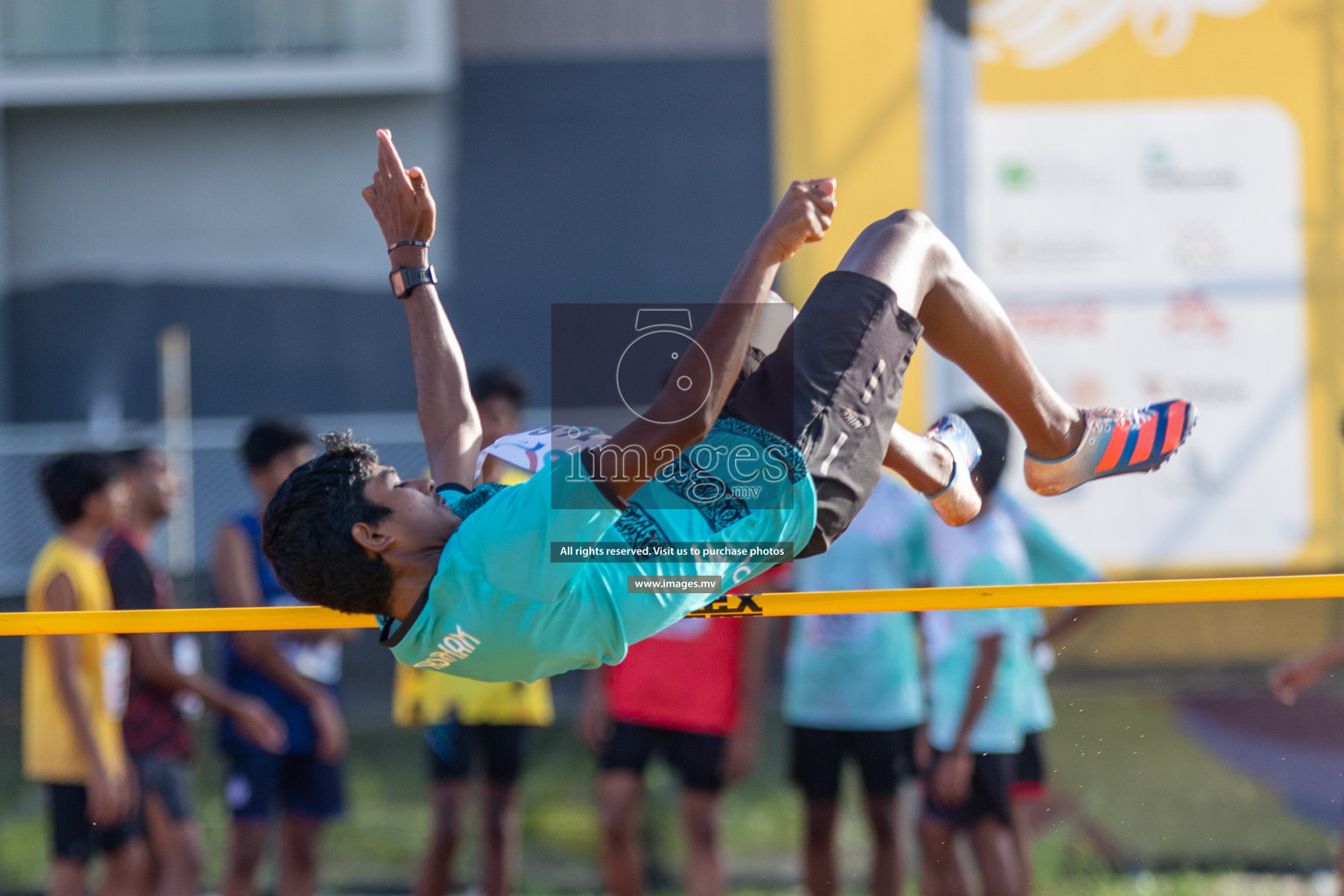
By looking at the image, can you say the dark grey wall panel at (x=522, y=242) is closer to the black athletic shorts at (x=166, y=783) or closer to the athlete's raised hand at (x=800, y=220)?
the black athletic shorts at (x=166, y=783)

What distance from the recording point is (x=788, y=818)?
5.75m

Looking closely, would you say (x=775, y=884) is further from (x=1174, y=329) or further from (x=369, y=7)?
(x=369, y=7)

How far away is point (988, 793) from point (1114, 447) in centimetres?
159

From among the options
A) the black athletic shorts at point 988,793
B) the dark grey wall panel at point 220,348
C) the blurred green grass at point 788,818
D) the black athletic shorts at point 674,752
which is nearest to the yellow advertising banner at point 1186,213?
the blurred green grass at point 788,818

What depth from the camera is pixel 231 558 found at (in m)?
4.35

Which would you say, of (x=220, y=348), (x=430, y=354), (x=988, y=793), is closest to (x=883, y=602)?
(x=430, y=354)

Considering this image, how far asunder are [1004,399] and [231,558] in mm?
2790

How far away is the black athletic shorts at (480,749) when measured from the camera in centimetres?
451

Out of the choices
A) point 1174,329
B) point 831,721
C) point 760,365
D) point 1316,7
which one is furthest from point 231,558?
point 1316,7

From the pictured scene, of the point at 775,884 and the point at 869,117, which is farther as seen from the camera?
the point at 869,117

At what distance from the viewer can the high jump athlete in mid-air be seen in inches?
84.6

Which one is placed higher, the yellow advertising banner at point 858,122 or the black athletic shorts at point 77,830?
the yellow advertising banner at point 858,122

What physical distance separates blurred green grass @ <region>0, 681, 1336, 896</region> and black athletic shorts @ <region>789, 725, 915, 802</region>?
1053 millimetres

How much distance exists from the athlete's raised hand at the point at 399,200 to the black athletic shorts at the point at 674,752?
2248mm
